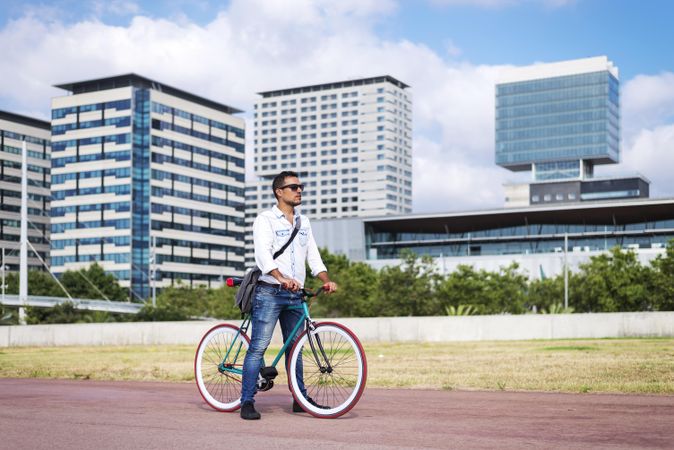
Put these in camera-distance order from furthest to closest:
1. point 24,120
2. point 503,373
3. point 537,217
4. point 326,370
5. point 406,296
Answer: point 24,120
point 537,217
point 406,296
point 503,373
point 326,370

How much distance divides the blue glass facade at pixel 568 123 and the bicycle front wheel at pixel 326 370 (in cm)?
19570

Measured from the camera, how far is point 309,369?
686 centimetres

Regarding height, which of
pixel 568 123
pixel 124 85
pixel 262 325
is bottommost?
pixel 262 325

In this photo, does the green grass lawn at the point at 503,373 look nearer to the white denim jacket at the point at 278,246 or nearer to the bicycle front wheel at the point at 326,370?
the bicycle front wheel at the point at 326,370

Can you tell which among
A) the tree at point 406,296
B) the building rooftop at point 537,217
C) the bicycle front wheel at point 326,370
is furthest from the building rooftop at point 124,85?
the bicycle front wheel at point 326,370

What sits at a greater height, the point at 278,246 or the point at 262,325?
the point at 278,246

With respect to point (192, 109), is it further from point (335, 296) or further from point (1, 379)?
point (1, 379)

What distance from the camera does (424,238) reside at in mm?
109438

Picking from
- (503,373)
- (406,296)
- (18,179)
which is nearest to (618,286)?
(406,296)

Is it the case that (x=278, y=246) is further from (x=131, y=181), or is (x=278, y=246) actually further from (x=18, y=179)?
(x=18, y=179)

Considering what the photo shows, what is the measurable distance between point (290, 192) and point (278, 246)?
1.44ft

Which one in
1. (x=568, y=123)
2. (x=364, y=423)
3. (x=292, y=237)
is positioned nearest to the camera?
(x=364, y=423)

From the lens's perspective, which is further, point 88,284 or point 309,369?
point 88,284

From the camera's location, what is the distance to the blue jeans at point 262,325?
270 inches
